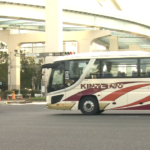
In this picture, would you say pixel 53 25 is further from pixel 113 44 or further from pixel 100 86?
pixel 100 86

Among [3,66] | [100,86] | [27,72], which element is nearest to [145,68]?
[100,86]

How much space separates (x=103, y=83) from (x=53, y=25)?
24.0 metres

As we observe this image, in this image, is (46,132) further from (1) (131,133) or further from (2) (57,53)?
(2) (57,53)

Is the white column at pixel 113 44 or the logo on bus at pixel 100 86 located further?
the white column at pixel 113 44

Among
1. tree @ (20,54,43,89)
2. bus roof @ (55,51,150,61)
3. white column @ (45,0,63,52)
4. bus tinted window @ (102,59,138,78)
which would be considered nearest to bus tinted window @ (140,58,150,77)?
bus tinted window @ (102,59,138,78)

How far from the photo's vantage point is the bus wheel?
1778 centimetres

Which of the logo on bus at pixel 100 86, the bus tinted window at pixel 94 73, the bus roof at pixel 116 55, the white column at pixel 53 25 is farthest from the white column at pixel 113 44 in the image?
the logo on bus at pixel 100 86

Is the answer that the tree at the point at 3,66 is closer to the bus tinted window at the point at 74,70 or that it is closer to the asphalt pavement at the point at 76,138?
the bus tinted window at the point at 74,70

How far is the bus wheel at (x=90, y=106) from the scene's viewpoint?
17781mm

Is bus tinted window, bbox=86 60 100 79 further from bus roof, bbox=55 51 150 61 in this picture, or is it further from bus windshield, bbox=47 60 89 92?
bus roof, bbox=55 51 150 61

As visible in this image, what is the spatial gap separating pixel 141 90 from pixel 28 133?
8.10 meters

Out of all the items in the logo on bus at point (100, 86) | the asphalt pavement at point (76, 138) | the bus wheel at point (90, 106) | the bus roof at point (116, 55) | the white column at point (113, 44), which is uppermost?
the white column at point (113, 44)

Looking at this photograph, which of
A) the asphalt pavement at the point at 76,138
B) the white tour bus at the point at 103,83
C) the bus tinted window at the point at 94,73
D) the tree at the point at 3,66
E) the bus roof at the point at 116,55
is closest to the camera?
the asphalt pavement at the point at 76,138

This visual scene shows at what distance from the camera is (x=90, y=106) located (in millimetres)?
17844
